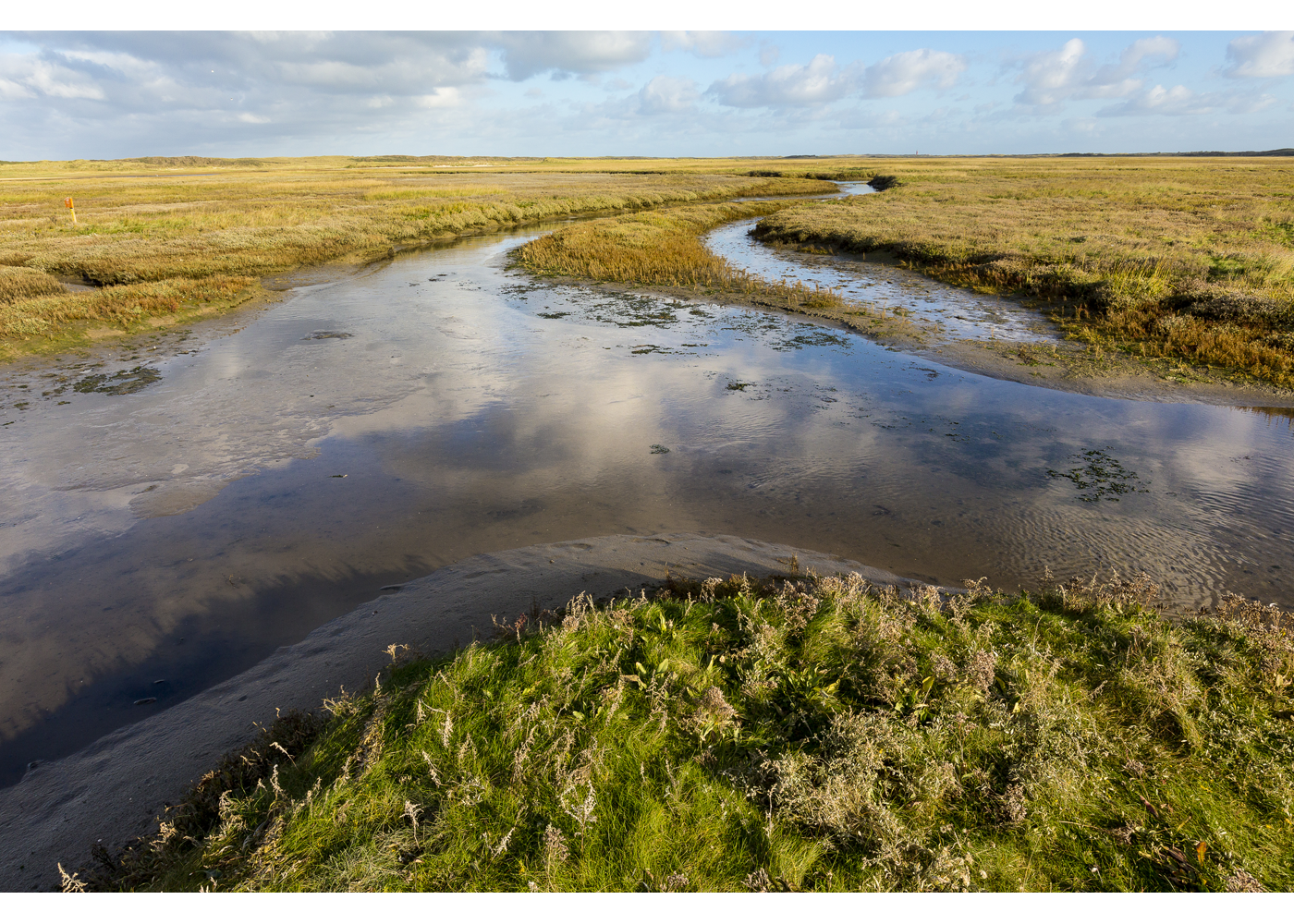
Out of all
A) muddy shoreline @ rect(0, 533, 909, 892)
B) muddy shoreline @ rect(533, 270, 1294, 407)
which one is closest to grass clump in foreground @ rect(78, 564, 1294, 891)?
muddy shoreline @ rect(0, 533, 909, 892)

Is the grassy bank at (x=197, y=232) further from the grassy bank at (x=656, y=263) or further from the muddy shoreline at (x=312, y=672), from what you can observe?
the muddy shoreline at (x=312, y=672)

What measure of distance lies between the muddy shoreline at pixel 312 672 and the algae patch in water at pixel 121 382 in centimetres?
1176

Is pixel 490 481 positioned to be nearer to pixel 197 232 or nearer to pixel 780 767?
pixel 780 767

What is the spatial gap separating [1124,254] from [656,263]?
1987 cm

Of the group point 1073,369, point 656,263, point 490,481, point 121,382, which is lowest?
point 490,481

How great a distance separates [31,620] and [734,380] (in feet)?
42.0

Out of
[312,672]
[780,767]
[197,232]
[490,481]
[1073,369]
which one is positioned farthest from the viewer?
[197,232]

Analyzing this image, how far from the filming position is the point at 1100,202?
46938mm

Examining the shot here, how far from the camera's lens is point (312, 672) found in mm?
5703

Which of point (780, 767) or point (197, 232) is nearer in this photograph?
point (780, 767)

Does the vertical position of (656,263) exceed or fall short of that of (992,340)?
it exceeds it

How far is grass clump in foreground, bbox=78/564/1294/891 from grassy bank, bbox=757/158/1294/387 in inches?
562

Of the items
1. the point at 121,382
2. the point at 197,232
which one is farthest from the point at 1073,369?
the point at 197,232

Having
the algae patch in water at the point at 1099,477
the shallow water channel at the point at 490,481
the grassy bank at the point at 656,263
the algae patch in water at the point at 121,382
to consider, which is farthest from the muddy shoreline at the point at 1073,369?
the algae patch in water at the point at 121,382
